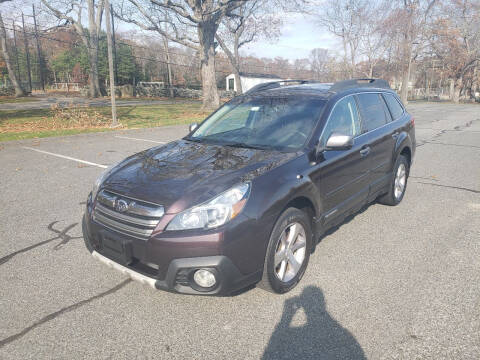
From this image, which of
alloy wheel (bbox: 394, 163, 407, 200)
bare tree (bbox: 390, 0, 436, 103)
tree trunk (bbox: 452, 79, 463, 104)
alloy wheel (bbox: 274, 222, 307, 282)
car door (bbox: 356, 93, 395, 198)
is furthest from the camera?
tree trunk (bbox: 452, 79, 463, 104)

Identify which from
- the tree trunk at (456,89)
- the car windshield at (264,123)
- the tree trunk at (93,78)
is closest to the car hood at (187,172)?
the car windshield at (264,123)

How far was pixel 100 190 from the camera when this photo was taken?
311 cm

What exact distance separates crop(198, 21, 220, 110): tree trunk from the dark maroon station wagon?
1809 centimetres

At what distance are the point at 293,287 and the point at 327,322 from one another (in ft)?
1.62

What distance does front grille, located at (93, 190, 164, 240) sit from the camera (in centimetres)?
264

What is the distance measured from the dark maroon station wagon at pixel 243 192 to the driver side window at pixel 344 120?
13 millimetres

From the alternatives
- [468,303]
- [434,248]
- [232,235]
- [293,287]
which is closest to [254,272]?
[232,235]

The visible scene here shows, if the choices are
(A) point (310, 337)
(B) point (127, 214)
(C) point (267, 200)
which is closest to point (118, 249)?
(B) point (127, 214)

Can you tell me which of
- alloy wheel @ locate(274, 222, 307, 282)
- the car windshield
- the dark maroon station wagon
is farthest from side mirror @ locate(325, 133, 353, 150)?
alloy wheel @ locate(274, 222, 307, 282)

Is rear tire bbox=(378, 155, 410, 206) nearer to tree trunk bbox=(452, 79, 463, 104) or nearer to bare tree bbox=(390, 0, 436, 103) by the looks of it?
bare tree bbox=(390, 0, 436, 103)

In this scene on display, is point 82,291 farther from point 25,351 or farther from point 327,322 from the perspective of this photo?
point 327,322

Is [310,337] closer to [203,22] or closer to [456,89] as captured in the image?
[203,22]

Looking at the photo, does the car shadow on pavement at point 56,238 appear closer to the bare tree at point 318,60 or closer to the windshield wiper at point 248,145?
the windshield wiper at point 248,145

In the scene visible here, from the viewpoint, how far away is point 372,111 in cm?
461
